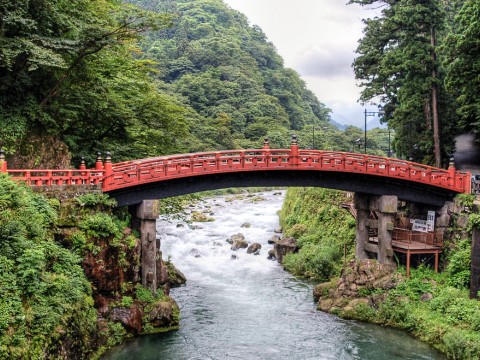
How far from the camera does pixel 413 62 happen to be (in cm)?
3269

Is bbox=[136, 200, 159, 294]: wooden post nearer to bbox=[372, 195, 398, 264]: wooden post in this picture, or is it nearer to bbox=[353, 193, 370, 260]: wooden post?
bbox=[353, 193, 370, 260]: wooden post

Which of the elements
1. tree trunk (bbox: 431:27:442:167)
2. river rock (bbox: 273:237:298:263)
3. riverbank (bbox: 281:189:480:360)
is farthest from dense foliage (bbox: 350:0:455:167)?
river rock (bbox: 273:237:298:263)

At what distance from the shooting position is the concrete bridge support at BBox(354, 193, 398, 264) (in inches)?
1161

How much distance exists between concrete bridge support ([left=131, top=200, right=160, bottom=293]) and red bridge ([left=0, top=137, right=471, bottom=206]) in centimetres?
58

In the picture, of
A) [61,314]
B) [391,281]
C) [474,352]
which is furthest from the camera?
[391,281]

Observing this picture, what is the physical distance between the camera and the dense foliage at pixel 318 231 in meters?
35.7

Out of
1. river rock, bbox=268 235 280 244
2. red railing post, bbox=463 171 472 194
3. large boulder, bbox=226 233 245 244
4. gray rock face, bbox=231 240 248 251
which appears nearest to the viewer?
red railing post, bbox=463 171 472 194

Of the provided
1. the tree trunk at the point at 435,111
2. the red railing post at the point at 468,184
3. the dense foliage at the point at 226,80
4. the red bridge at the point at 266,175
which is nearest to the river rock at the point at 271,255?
the red bridge at the point at 266,175

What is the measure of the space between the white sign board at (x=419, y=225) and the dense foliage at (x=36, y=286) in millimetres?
20661

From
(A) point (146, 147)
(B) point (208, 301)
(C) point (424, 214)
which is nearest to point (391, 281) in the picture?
(C) point (424, 214)

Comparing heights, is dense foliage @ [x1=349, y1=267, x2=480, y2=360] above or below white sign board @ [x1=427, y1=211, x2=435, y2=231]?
below

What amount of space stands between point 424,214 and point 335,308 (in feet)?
30.2

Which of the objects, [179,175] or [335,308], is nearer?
[179,175]

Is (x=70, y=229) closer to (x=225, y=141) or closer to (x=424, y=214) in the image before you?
(x=424, y=214)
